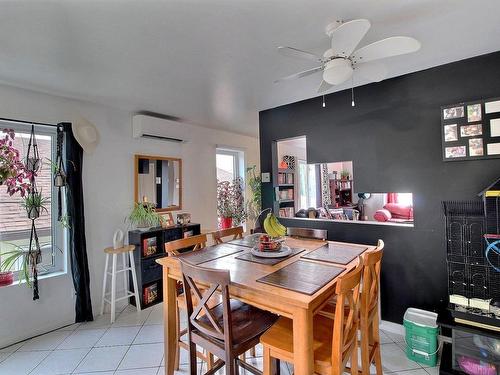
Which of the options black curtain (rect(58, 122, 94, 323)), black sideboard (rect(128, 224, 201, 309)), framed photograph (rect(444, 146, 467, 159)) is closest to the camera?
framed photograph (rect(444, 146, 467, 159))

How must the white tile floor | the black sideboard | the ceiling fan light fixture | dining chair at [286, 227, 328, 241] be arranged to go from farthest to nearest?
1. the black sideboard
2. dining chair at [286, 227, 328, 241]
3. the white tile floor
4. the ceiling fan light fixture

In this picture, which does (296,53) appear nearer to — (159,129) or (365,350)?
(365,350)

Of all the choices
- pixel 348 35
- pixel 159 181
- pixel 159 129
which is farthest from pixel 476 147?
pixel 159 181

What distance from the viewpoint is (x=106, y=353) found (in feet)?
7.37

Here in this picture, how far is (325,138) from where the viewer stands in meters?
2.99

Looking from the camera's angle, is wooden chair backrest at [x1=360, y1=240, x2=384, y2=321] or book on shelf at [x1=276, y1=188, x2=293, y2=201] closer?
wooden chair backrest at [x1=360, y1=240, x2=384, y2=321]

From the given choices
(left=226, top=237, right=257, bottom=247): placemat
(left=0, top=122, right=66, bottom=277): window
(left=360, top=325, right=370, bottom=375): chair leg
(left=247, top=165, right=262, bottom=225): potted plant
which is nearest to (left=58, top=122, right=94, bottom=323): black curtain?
(left=0, top=122, right=66, bottom=277): window

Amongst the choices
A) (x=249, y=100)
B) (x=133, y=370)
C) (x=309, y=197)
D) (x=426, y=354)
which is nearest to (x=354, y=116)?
(x=249, y=100)

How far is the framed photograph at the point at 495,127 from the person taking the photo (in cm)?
203

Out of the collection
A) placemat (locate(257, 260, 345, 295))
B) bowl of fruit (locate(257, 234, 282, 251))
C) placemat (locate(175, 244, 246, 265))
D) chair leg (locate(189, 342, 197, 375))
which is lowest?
chair leg (locate(189, 342, 197, 375))

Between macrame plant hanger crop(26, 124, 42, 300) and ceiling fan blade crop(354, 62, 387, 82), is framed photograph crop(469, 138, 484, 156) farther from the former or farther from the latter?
macrame plant hanger crop(26, 124, 42, 300)

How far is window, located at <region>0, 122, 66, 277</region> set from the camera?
8.20 ft

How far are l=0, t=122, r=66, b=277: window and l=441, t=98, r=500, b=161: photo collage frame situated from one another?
383 centimetres

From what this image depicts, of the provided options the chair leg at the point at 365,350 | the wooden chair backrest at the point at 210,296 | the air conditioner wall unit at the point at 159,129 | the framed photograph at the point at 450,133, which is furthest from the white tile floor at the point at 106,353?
the air conditioner wall unit at the point at 159,129
